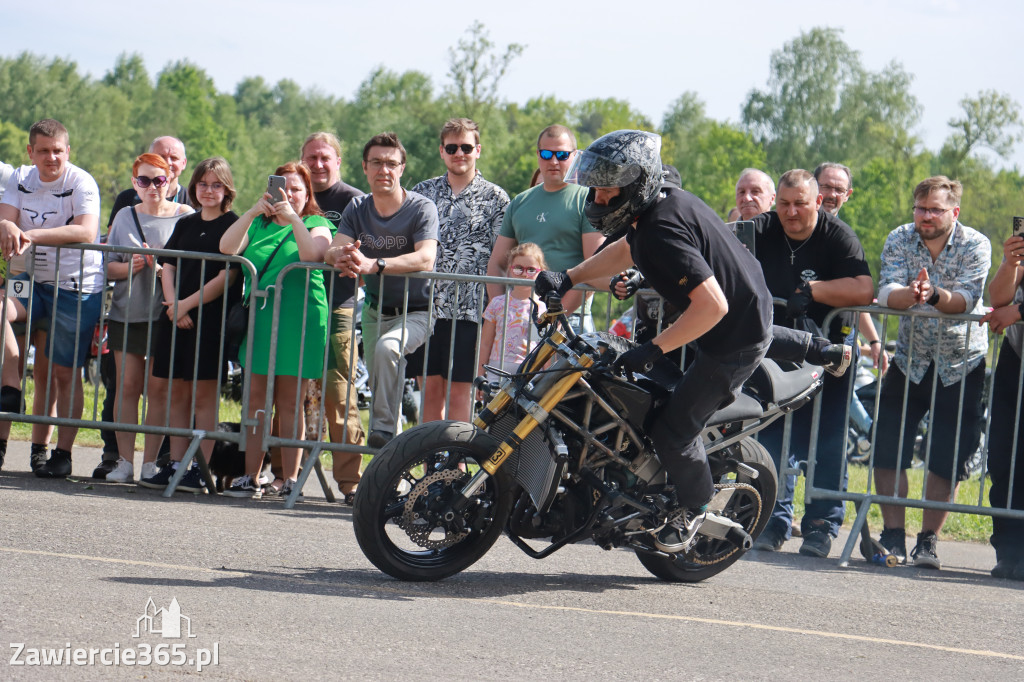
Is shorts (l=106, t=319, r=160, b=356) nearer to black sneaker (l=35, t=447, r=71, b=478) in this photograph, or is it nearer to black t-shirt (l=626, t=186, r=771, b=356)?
black sneaker (l=35, t=447, r=71, b=478)

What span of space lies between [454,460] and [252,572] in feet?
3.50

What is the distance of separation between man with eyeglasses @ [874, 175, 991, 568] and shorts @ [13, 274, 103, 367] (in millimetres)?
5043

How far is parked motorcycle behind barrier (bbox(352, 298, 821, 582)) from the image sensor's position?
5.30m

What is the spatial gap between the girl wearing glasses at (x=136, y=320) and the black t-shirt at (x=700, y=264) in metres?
4.01

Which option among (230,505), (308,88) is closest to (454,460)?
(230,505)

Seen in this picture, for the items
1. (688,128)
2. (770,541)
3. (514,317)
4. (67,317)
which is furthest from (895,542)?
(688,128)

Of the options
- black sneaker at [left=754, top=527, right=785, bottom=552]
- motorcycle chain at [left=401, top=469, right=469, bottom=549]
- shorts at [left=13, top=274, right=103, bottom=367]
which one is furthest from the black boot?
black sneaker at [left=754, top=527, right=785, bottom=552]

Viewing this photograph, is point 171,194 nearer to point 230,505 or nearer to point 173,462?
point 173,462

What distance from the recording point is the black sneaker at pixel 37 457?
321 inches

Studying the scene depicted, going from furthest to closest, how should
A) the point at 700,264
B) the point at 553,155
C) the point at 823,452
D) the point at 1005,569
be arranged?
the point at 553,155 → the point at 823,452 → the point at 1005,569 → the point at 700,264

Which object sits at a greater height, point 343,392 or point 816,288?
point 816,288

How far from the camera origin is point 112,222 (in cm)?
861

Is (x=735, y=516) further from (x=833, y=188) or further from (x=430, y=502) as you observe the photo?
(x=833, y=188)

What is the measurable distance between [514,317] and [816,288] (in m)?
1.85
